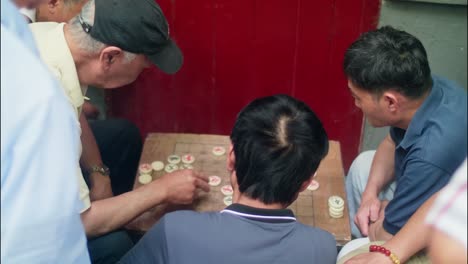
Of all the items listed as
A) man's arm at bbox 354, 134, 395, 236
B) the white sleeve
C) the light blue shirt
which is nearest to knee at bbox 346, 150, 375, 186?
man's arm at bbox 354, 134, 395, 236

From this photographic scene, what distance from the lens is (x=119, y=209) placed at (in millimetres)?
2197

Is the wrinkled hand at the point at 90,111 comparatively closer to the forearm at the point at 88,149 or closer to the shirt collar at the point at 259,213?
the forearm at the point at 88,149

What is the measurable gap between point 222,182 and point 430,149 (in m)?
0.77

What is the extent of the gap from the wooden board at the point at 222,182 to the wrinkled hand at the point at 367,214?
0.53 feet

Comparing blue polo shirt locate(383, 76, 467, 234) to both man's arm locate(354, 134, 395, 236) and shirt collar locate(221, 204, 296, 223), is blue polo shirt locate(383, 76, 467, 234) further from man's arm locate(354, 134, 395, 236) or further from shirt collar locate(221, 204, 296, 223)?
shirt collar locate(221, 204, 296, 223)

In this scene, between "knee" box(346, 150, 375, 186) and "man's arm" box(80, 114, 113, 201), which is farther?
"knee" box(346, 150, 375, 186)

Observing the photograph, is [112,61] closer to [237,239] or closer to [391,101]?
[237,239]

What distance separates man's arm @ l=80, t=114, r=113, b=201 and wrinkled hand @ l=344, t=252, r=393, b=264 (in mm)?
975

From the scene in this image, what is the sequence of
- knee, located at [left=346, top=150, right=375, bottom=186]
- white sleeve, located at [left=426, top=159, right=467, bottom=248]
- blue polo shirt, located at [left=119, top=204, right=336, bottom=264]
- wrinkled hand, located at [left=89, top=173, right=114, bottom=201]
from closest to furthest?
white sleeve, located at [left=426, top=159, right=467, bottom=248], blue polo shirt, located at [left=119, top=204, right=336, bottom=264], wrinkled hand, located at [left=89, top=173, right=114, bottom=201], knee, located at [left=346, top=150, right=375, bottom=186]

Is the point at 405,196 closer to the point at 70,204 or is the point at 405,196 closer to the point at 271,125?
the point at 271,125

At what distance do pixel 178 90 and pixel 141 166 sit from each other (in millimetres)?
802

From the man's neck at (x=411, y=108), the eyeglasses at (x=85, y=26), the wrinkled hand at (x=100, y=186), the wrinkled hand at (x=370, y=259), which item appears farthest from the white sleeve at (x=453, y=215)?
the wrinkled hand at (x=100, y=186)

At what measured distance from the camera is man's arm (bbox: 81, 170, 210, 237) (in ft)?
7.18

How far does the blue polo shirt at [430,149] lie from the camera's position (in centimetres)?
208
